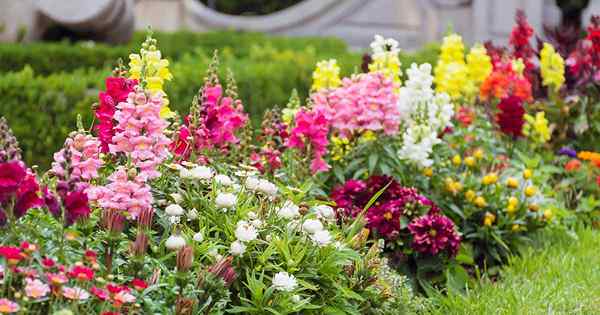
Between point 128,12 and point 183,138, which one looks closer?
point 183,138

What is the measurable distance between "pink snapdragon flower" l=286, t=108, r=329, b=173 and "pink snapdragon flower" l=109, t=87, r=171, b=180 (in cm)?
128

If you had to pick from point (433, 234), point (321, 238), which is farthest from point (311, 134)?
point (321, 238)

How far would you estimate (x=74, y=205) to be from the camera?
2.79m

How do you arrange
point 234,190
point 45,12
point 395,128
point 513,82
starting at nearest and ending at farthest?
point 234,190, point 395,128, point 513,82, point 45,12

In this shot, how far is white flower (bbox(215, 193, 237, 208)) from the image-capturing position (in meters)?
3.43

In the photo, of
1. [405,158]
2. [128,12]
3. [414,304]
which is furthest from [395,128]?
[128,12]

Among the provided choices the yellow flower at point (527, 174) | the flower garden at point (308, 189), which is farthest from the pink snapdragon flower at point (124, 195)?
the yellow flower at point (527, 174)

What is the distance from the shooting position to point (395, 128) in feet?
16.1

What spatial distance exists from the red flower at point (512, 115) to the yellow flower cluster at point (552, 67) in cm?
111

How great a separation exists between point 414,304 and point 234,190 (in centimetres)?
90

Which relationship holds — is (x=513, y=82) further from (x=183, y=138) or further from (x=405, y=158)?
(x=183, y=138)

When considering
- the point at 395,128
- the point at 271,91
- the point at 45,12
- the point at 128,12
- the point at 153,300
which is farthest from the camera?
the point at 128,12

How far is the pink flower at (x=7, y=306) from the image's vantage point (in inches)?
97.7

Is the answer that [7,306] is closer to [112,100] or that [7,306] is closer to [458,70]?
[112,100]
